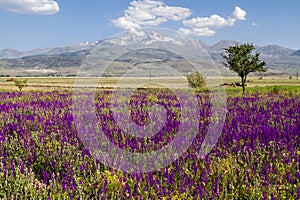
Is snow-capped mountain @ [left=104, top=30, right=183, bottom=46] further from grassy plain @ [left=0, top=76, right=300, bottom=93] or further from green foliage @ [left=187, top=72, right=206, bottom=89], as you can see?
green foliage @ [left=187, top=72, right=206, bottom=89]

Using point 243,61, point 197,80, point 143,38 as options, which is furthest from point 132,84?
point 143,38

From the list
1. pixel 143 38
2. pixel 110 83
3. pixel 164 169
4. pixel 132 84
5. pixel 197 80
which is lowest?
pixel 164 169

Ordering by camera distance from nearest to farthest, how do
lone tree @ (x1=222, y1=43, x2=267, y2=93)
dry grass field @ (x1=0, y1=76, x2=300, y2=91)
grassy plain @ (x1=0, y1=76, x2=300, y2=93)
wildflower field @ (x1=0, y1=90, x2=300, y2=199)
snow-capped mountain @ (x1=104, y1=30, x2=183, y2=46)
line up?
wildflower field @ (x1=0, y1=90, x2=300, y2=199) < snow-capped mountain @ (x1=104, y1=30, x2=183, y2=46) < lone tree @ (x1=222, y1=43, x2=267, y2=93) < grassy plain @ (x1=0, y1=76, x2=300, y2=93) < dry grass field @ (x1=0, y1=76, x2=300, y2=91)

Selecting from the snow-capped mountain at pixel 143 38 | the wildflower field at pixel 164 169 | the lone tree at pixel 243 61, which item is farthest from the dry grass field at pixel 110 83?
the wildflower field at pixel 164 169

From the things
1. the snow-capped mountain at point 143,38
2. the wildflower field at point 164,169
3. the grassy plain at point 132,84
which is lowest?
the wildflower field at point 164,169

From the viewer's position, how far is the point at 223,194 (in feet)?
12.8

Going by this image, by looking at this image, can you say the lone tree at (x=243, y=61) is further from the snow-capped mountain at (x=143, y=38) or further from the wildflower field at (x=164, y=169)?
the wildflower field at (x=164, y=169)

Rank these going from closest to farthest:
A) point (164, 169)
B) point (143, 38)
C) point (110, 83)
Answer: point (164, 169)
point (143, 38)
point (110, 83)

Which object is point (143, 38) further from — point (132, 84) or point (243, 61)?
point (132, 84)

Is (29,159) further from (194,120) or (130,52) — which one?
(130,52)

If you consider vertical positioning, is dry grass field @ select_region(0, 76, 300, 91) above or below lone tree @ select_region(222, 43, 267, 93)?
below

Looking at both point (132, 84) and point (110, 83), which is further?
point (110, 83)

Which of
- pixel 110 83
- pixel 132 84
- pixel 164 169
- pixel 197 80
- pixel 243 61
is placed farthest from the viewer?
pixel 110 83


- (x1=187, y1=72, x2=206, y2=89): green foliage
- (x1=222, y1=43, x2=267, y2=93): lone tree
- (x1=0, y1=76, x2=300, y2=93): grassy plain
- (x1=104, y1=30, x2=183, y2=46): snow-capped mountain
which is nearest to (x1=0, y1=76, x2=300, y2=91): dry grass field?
(x1=0, y1=76, x2=300, y2=93): grassy plain
